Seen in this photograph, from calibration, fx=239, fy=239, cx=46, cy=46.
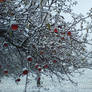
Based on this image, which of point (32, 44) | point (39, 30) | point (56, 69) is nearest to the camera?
point (39, 30)

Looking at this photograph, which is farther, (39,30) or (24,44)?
(24,44)

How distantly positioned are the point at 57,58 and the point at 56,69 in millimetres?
358

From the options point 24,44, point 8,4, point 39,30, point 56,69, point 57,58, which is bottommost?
point 56,69

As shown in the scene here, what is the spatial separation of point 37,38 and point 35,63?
51cm

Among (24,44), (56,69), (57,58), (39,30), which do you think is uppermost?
(39,30)

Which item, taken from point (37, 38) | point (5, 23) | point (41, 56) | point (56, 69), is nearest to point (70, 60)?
point (56, 69)

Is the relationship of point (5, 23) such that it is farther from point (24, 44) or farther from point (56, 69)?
point (56, 69)

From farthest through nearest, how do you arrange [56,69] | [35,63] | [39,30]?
[56,69] → [35,63] → [39,30]

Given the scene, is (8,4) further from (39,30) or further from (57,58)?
(57,58)

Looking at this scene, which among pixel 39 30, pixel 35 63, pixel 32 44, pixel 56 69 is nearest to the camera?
pixel 39 30

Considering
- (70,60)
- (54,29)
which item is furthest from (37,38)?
(70,60)

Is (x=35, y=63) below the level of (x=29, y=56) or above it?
below

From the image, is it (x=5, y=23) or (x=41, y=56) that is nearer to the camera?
(x=5, y=23)

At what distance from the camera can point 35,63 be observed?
432 cm
